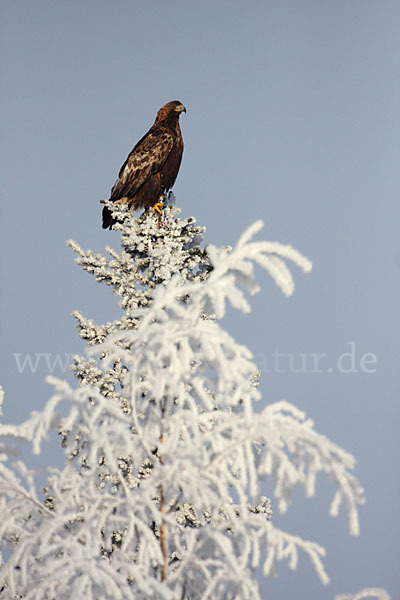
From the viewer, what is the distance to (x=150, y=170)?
1127 centimetres

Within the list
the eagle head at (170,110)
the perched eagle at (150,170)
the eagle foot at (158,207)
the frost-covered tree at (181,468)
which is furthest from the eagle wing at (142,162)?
the frost-covered tree at (181,468)

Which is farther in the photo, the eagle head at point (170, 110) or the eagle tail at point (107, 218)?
the eagle head at point (170, 110)

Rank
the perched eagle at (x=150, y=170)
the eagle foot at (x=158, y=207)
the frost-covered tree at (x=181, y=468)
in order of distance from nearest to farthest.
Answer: the frost-covered tree at (x=181, y=468), the eagle foot at (x=158, y=207), the perched eagle at (x=150, y=170)

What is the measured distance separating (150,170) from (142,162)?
8.4 inches

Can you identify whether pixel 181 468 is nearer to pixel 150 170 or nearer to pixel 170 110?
pixel 150 170

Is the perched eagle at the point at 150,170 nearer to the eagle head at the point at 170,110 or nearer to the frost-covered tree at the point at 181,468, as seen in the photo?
the eagle head at the point at 170,110

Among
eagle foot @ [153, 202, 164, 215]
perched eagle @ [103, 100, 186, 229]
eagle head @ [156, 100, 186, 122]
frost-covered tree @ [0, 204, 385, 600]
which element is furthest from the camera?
eagle head @ [156, 100, 186, 122]

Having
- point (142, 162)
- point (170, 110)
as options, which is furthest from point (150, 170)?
point (170, 110)

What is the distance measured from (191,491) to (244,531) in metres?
0.52

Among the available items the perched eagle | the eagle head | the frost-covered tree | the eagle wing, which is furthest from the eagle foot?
the frost-covered tree

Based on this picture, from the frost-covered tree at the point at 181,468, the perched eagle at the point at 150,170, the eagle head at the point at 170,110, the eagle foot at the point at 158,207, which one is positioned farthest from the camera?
the eagle head at the point at 170,110

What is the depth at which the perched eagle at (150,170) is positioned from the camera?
11.2 metres

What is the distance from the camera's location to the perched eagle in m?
11.2

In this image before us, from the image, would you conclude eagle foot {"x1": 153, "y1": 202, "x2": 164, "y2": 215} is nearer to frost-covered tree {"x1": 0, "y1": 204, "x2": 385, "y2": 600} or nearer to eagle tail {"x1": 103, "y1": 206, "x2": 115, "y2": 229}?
eagle tail {"x1": 103, "y1": 206, "x2": 115, "y2": 229}
